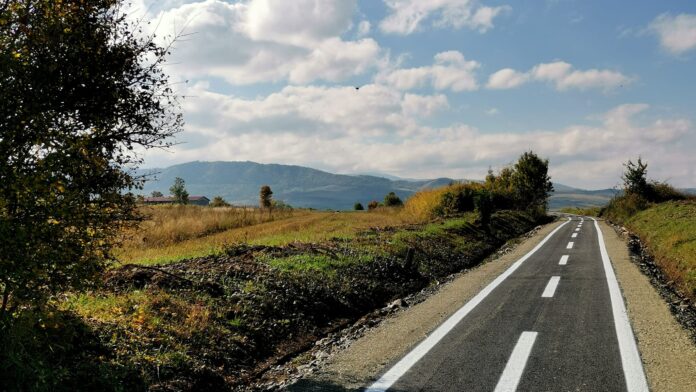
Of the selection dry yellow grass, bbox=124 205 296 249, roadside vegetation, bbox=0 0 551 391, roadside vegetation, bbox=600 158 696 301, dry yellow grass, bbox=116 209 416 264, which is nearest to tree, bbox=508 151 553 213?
roadside vegetation, bbox=600 158 696 301

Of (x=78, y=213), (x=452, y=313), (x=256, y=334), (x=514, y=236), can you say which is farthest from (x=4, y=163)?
(x=514, y=236)

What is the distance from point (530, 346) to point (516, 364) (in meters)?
0.86

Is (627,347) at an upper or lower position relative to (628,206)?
lower

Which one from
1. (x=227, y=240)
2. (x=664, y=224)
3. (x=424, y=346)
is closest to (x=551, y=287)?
(x=424, y=346)

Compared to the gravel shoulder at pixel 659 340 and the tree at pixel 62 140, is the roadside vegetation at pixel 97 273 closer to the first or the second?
the tree at pixel 62 140

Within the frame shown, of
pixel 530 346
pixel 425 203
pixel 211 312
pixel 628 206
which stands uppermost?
pixel 425 203

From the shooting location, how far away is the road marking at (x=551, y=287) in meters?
10.3

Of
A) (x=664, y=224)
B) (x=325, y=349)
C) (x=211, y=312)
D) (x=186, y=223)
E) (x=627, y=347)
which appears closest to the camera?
(x=627, y=347)

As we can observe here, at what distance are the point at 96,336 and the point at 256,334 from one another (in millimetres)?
2564

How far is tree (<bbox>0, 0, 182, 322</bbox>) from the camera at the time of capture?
4.69 m

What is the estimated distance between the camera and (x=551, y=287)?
36.8 ft

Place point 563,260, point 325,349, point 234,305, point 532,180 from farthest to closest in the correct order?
1. point 532,180
2. point 563,260
3. point 234,305
4. point 325,349

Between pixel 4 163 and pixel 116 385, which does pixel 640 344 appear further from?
pixel 4 163

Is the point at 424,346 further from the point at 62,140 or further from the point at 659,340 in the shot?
the point at 62,140
